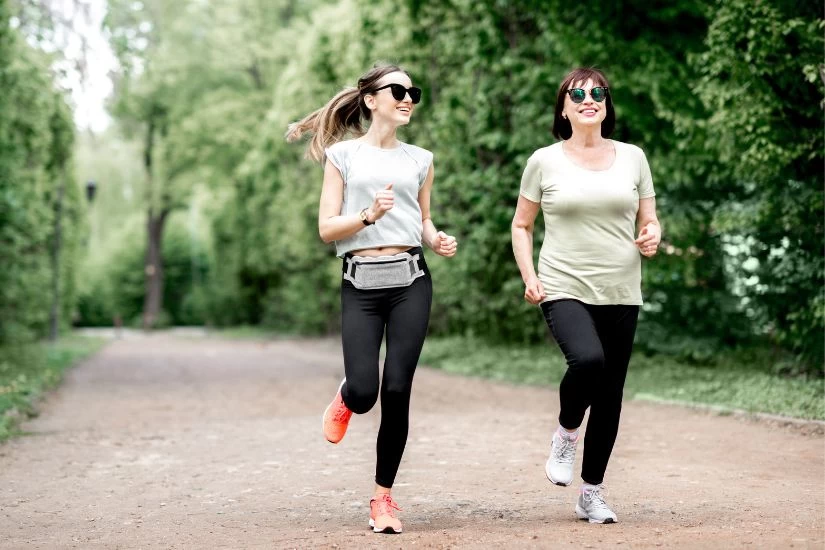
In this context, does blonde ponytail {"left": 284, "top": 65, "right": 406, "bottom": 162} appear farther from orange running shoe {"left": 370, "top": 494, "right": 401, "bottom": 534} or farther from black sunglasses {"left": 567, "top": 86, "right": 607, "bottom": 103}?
orange running shoe {"left": 370, "top": 494, "right": 401, "bottom": 534}

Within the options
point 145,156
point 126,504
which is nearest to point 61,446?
point 126,504

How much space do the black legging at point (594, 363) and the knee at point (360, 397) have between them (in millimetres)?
897

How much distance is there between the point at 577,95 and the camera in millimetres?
5125

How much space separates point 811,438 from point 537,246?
787cm

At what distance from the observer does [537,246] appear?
1614 centimetres

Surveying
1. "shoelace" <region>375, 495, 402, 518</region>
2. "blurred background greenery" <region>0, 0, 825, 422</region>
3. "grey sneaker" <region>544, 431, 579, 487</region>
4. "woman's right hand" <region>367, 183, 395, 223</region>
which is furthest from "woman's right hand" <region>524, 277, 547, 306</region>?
"blurred background greenery" <region>0, 0, 825, 422</region>

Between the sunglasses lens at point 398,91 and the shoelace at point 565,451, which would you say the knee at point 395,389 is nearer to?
the shoelace at point 565,451

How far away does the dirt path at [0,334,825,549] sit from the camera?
5.09m

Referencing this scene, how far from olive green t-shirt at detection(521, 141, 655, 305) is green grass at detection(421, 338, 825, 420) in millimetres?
4881

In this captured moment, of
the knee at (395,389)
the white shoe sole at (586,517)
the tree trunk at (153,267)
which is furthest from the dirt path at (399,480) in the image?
the tree trunk at (153,267)

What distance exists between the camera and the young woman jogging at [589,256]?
5.00m

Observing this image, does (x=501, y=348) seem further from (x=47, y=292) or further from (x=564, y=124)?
(x=564, y=124)

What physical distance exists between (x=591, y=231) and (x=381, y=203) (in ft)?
3.42

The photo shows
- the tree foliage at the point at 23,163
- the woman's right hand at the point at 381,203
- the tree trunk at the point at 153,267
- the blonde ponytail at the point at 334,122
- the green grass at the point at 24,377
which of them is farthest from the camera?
the tree trunk at the point at 153,267
